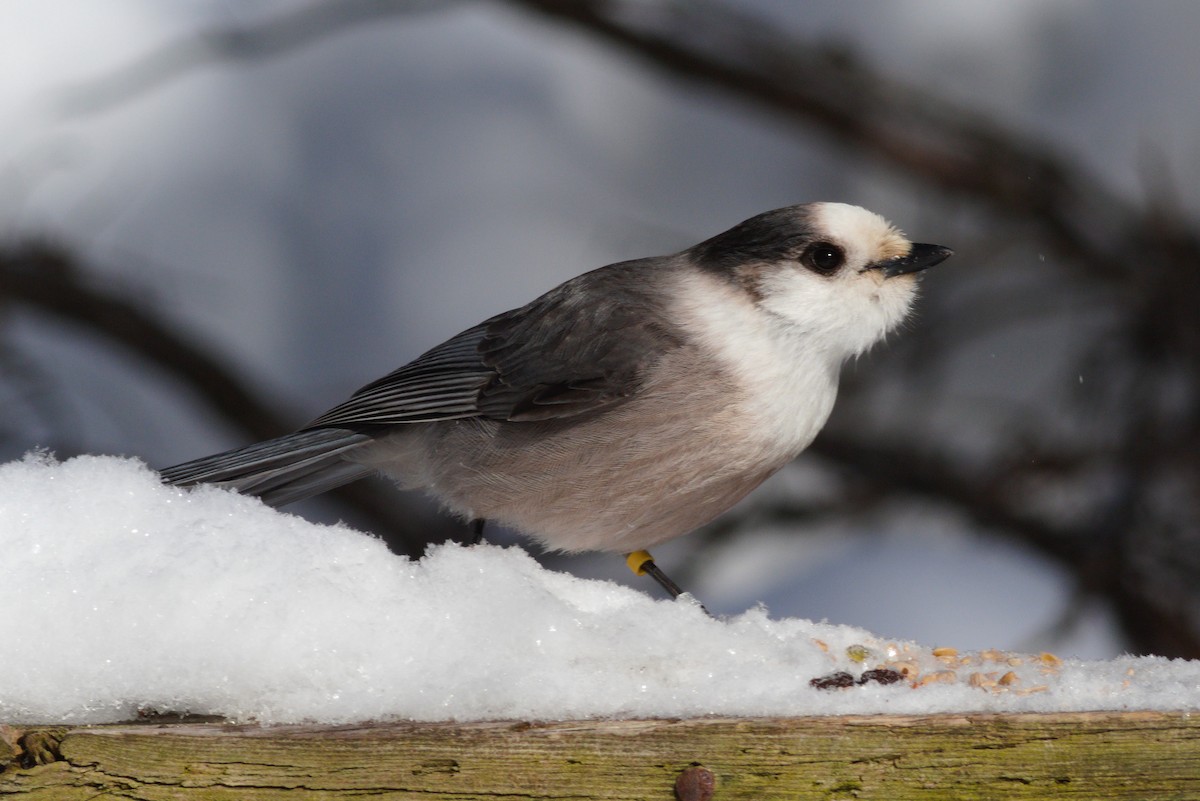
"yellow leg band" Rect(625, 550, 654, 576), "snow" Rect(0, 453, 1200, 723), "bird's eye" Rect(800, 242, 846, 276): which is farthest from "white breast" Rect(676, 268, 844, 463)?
"snow" Rect(0, 453, 1200, 723)

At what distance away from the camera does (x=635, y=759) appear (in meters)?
1.39

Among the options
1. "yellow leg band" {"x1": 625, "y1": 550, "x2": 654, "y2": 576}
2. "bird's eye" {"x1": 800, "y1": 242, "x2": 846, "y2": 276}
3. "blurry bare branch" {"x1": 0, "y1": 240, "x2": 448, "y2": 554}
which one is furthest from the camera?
"blurry bare branch" {"x1": 0, "y1": 240, "x2": 448, "y2": 554}

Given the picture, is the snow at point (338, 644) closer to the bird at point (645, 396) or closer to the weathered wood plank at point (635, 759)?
the weathered wood plank at point (635, 759)

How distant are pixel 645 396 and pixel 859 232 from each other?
1.50 ft

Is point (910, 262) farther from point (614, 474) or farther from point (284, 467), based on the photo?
point (284, 467)

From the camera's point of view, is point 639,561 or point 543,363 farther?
point 639,561

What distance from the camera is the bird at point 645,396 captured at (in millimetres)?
2082

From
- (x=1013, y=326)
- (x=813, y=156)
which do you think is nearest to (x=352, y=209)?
(x=813, y=156)

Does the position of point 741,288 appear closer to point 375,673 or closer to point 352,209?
point 375,673

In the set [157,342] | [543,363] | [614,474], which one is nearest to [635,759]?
[614,474]

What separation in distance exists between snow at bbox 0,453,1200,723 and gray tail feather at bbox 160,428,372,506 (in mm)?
498

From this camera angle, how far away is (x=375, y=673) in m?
1.45

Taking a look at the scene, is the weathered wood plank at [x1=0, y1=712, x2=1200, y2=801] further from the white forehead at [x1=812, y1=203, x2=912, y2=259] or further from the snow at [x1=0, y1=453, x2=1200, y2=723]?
the white forehead at [x1=812, y1=203, x2=912, y2=259]

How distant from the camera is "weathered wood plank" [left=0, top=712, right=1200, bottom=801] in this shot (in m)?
1.36
